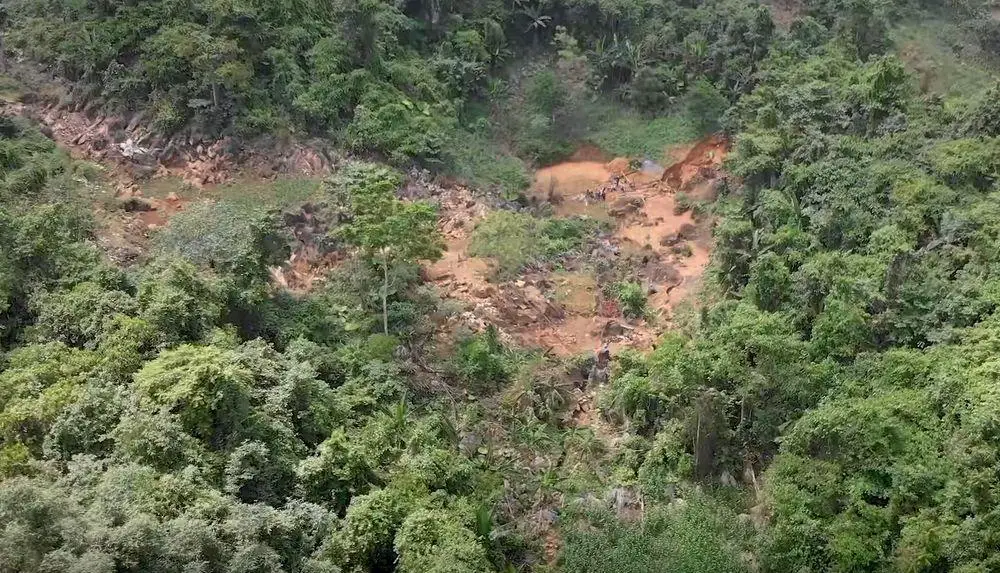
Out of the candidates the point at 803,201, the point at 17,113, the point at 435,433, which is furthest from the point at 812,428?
the point at 17,113

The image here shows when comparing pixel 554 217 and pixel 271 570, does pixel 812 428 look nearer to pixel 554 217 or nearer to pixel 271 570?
pixel 271 570

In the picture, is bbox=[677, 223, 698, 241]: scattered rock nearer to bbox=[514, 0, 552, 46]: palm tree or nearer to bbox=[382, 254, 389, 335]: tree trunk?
bbox=[382, 254, 389, 335]: tree trunk

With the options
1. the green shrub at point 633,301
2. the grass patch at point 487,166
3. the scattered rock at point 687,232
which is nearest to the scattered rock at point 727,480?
the green shrub at point 633,301

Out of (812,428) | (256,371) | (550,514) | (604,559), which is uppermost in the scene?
(812,428)

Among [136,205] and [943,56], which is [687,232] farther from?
[136,205]

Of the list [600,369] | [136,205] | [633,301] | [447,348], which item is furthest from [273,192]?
[633,301]

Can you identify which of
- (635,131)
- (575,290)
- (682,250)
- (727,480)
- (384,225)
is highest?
(384,225)
